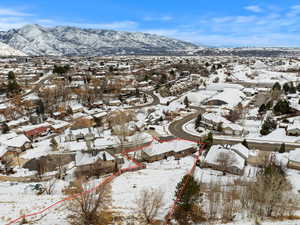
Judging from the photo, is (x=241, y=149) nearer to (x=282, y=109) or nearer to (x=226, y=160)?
(x=226, y=160)

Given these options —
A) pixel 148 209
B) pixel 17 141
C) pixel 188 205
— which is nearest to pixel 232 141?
pixel 188 205

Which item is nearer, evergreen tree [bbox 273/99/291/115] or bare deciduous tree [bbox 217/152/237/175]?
bare deciduous tree [bbox 217/152/237/175]

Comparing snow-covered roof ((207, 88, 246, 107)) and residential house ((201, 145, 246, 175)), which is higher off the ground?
snow-covered roof ((207, 88, 246, 107))

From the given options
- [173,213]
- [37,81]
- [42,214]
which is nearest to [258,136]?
[173,213]

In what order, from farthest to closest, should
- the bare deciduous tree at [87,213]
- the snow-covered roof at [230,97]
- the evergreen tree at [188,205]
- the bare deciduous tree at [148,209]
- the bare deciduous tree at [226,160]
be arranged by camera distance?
the snow-covered roof at [230,97]
the bare deciduous tree at [226,160]
the evergreen tree at [188,205]
the bare deciduous tree at [148,209]
the bare deciduous tree at [87,213]

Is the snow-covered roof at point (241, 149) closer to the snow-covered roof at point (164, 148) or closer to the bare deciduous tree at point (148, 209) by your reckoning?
the snow-covered roof at point (164, 148)

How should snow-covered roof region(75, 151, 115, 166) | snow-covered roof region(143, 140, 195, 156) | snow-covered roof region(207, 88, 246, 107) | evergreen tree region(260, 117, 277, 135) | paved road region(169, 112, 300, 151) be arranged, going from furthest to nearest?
snow-covered roof region(207, 88, 246, 107), evergreen tree region(260, 117, 277, 135), paved road region(169, 112, 300, 151), snow-covered roof region(143, 140, 195, 156), snow-covered roof region(75, 151, 115, 166)

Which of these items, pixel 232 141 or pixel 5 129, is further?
pixel 5 129

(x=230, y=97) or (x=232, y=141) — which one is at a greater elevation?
(x=230, y=97)

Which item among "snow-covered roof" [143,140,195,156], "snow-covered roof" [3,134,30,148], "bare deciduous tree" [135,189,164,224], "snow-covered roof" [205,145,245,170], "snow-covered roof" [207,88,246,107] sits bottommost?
"snow-covered roof" [3,134,30,148]

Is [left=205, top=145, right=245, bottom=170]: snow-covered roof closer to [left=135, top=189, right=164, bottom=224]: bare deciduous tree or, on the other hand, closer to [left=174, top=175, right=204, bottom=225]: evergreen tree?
[left=174, top=175, right=204, bottom=225]: evergreen tree

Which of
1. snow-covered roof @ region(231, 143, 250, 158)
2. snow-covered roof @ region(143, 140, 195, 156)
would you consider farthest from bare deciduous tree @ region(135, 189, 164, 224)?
snow-covered roof @ region(231, 143, 250, 158)

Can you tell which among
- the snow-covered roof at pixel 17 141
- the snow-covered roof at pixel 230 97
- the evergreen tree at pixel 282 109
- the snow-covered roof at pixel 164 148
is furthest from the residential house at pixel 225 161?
the snow-covered roof at pixel 230 97
